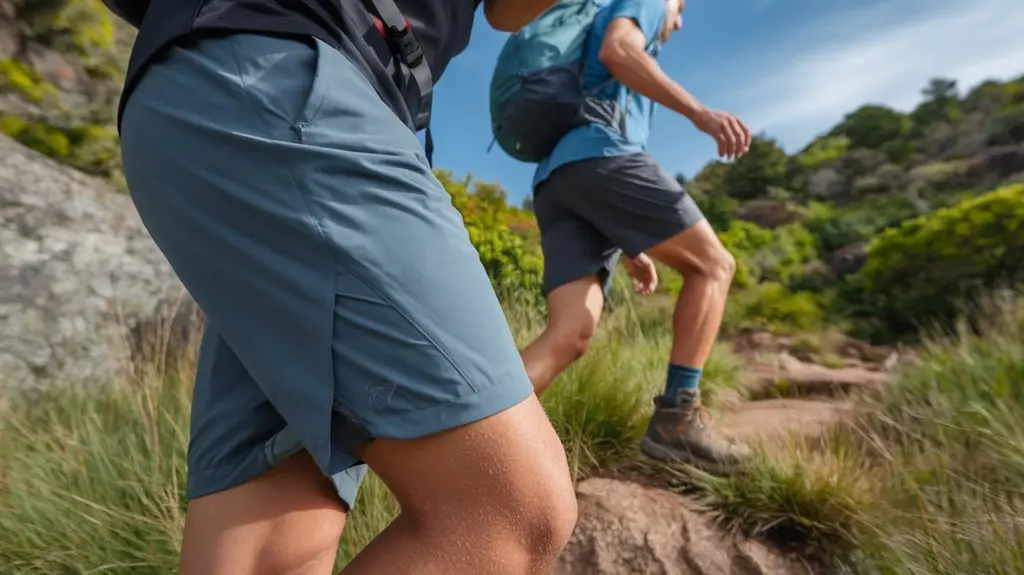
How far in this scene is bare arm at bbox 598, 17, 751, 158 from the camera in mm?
2160

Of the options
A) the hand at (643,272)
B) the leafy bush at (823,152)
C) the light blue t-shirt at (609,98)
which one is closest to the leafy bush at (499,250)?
the hand at (643,272)

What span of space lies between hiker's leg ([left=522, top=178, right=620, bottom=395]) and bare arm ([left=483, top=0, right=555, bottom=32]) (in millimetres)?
1009

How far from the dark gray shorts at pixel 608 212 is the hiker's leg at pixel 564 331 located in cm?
5

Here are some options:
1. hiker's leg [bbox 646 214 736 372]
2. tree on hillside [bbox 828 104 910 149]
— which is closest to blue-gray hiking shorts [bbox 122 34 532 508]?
hiker's leg [bbox 646 214 736 372]

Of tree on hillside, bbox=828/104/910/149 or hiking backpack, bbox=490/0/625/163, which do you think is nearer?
hiking backpack, bbox=490/0/625/163

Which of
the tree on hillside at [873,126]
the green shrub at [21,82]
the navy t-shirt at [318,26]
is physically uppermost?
the tree on hillside at [873,126]

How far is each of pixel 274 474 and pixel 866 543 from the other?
1.73 metres

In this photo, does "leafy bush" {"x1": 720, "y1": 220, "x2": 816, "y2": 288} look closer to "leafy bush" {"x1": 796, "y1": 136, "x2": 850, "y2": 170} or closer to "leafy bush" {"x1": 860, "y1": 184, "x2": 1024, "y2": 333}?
"leafy bush" {"x1": 860, "y1": 184, "x2": 1024, "y2": 333}

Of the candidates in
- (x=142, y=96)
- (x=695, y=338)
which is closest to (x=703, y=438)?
(x=695, y=338)

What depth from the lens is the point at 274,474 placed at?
1078mm

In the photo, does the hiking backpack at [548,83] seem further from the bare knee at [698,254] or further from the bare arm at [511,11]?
the bare arm at [511,11]

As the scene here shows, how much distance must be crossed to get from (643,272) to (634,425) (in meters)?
0.67

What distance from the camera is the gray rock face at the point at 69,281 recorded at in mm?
3256

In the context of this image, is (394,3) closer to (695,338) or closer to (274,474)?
(274,474)
